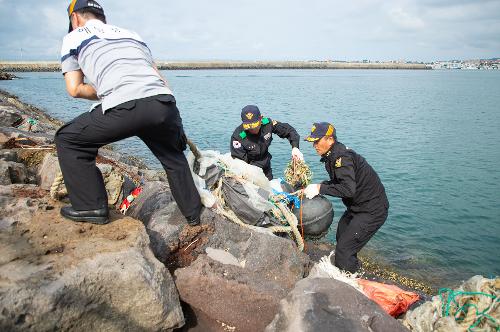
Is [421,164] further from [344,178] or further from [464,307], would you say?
[464,307]

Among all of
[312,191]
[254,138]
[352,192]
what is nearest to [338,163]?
[352,192]

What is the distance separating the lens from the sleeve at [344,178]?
14.7 feet

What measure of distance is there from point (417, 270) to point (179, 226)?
5.66 meters

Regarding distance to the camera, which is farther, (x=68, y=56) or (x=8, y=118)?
(x=8, y=118)

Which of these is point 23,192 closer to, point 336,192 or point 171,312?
point 171,312

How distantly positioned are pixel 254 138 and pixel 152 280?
12.9 ft

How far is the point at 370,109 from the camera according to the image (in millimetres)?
29938

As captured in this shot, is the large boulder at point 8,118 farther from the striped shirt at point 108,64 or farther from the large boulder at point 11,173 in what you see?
the striped shirt at point 108,64

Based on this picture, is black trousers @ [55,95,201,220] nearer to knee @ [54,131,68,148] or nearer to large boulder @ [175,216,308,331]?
knee @ [54,131,68,148]

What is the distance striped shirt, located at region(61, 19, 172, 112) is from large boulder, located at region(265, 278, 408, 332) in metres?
2.17

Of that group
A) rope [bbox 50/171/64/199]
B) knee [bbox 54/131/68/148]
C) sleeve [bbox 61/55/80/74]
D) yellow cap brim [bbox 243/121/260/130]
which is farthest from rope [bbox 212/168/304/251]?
sleeve [bbox 61/55/80/74]

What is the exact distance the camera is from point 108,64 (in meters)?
3.17

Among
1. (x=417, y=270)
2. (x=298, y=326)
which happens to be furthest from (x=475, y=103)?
(x=298, y=326)

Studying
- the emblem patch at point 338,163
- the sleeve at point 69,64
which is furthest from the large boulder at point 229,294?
the sleeve at point 69,64
